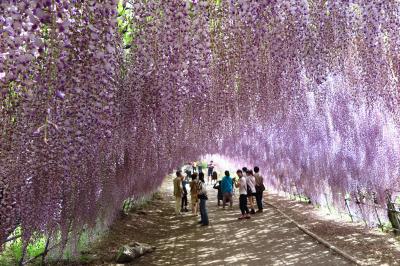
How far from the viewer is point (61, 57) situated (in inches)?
131

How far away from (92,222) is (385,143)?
709 centimetres

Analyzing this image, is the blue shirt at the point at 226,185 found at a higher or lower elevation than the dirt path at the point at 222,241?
higher

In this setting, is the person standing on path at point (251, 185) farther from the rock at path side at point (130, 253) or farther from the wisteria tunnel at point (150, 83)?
the rock at path side at point (130, 253)

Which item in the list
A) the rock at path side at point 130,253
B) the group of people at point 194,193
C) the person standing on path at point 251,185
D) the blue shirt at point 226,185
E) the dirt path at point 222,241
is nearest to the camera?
the dirt path at point 222,241

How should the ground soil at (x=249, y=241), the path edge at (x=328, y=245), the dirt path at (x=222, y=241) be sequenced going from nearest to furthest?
the path edge at (x=328, y=245) → the ground soil at (x=249, y=241) → the dirt path at (x=222, y=241)

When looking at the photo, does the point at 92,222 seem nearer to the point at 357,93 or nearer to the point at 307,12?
the point at 307,12

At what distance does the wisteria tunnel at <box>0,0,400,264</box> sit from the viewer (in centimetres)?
353

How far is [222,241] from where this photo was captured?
9000 mm

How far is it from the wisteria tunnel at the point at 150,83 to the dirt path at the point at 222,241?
156cm

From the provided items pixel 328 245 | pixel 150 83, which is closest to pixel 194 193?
pixel 328 245

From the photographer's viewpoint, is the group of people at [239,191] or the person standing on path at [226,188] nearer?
the group of people at [239,191]

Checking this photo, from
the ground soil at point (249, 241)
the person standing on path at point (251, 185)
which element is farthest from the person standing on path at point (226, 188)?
the person standing on path at point (251, 185)

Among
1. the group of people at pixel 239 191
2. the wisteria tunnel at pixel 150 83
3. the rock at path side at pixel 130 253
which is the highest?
the wisteria tunnel at pixel 150 83

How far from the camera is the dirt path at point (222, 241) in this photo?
720cm
